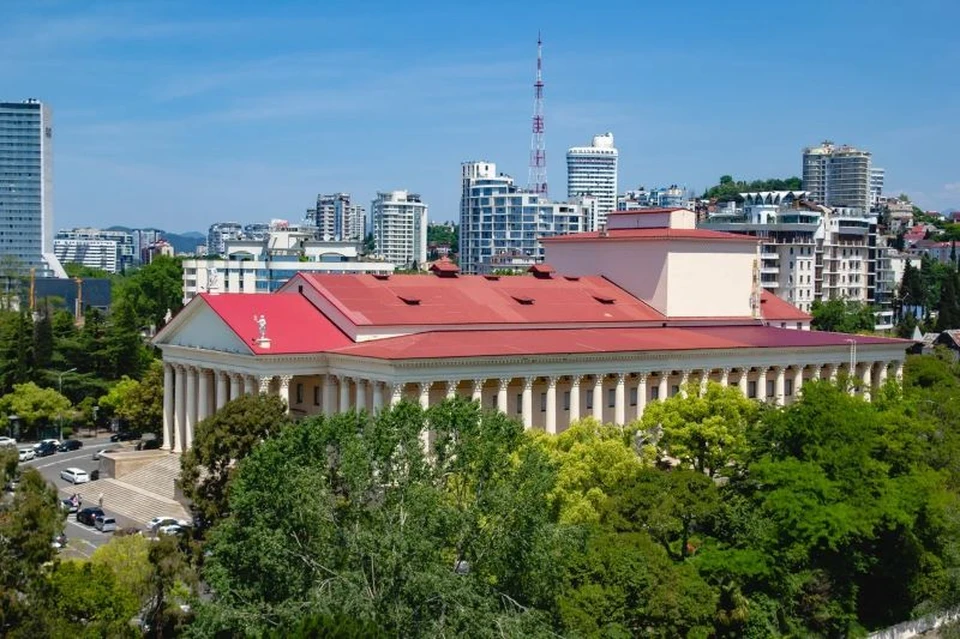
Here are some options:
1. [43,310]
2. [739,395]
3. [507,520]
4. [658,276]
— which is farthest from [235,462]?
[43,310]

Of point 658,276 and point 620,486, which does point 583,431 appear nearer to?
point 620,486

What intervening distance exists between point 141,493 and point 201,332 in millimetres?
9511

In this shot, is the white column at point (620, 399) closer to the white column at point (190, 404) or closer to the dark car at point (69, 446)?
the white column at point (190, 404)

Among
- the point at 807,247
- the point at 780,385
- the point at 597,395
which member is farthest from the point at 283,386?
the point at 807,247

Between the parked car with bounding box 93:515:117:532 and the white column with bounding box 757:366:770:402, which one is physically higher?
the white column with bounding box 757:366:770:402

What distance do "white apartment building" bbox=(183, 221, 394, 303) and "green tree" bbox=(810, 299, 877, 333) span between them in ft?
178

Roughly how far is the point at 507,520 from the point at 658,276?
1800 inches

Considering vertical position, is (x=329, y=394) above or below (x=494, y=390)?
below

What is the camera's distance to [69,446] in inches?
3206

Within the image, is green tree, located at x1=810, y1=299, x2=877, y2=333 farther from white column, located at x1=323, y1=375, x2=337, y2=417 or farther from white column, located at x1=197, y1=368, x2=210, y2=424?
white column, located at x1=197, y1=368, x2=210, y2=424

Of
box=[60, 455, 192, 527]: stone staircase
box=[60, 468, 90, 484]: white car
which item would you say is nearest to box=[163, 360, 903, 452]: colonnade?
box=[60, 455, 192, 527]: stone staircase

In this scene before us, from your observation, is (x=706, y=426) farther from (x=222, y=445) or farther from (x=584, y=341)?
(x=222, y=445)

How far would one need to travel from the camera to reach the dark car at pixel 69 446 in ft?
265

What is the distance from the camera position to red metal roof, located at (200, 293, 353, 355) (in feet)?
207
